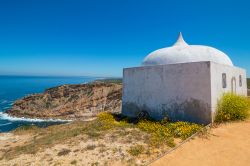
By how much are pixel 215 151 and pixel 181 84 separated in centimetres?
453

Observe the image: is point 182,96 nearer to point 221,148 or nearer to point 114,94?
point 221,148

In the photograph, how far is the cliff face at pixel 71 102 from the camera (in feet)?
128

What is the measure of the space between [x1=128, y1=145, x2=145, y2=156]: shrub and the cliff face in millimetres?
30431

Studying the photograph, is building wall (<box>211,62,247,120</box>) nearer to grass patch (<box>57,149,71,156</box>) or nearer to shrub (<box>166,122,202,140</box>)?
shrub (<box>166,122,202,140</box>)

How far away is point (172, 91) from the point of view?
10.9 meters

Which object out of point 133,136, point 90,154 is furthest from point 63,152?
point 133,136

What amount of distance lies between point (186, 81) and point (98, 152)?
19.4ft

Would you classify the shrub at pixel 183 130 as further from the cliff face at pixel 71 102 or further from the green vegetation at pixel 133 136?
the cliff face at pixel 71 102

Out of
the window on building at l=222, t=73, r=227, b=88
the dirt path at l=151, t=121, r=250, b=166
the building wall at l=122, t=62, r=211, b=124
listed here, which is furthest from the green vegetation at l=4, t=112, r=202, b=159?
the window on building at l=222, t=73, r=227, b=88

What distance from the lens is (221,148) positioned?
6750mm

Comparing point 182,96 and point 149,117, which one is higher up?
point 182,96

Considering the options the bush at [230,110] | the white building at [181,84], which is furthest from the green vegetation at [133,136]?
the bush at [230,110]

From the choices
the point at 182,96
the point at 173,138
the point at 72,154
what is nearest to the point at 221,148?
the point at 173,138

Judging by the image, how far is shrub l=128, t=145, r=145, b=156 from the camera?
656cm
